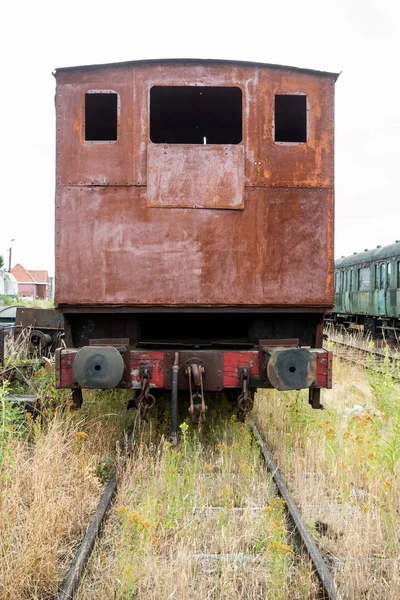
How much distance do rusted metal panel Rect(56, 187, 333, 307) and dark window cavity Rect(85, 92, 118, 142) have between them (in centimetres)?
102

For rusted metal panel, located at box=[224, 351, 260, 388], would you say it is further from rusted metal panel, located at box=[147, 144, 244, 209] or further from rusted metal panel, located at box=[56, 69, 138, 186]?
rusted metal panel, located at box=[56, 69, 138, 186]

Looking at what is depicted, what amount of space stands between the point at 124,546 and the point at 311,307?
2706 mm

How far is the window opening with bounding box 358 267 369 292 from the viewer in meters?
19.0

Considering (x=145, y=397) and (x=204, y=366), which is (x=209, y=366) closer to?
(x=204, y=366)

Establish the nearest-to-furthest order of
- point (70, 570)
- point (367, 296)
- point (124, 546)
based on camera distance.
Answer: point (70, 570) < point (124, 546) < point (367, 296)

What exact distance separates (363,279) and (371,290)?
143 centimetres

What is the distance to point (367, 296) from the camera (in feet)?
61.3

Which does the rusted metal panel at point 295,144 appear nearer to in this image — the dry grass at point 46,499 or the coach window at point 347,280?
the dry grass at point 46,499

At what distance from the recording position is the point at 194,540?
337 cm

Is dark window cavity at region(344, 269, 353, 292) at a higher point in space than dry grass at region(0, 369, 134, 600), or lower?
higher

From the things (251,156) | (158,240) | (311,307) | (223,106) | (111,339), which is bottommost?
(111,339)

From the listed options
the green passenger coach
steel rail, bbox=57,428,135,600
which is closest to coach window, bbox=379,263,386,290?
the green passenger coach

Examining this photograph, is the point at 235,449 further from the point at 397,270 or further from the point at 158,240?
the point at 397,270

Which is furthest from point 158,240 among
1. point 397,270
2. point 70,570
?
point 397,270
